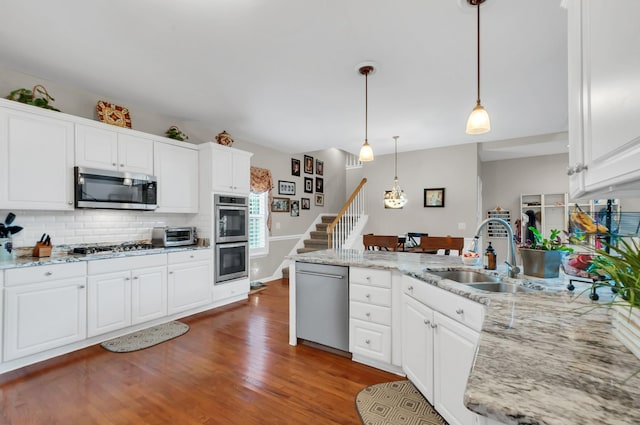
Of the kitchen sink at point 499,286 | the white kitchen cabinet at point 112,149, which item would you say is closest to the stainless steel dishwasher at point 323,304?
the kitchen sink at point 499,286

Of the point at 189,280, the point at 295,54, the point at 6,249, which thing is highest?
the point at 295,54

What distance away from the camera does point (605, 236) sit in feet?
4.66

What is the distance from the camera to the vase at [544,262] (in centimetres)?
179

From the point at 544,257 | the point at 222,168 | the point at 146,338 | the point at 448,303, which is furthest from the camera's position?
the point at 222,168

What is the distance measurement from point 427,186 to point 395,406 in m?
5.13

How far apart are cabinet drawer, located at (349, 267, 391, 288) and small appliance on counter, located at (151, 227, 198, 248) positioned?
96.5 inches

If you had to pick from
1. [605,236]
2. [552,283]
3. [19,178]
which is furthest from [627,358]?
[19,178]

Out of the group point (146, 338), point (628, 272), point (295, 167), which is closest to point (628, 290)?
point (628, 272)

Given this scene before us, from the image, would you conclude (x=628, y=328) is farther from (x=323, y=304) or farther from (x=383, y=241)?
→ (x=383, y=241)

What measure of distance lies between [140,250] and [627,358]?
12.6 feet

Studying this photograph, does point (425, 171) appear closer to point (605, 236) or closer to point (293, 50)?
point (293, 50)

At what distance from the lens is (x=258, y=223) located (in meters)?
→ 5.68

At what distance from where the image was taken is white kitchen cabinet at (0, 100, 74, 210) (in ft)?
8.44

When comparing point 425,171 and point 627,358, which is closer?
point 627,358
